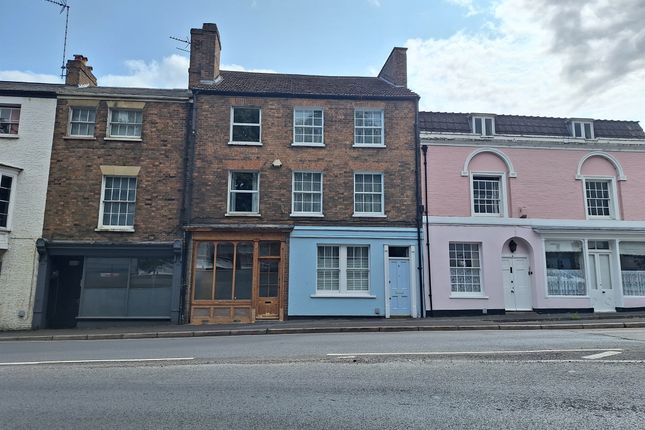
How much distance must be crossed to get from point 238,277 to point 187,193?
3.74 m

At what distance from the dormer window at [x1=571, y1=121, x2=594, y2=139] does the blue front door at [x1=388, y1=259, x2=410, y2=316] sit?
934 centimetres

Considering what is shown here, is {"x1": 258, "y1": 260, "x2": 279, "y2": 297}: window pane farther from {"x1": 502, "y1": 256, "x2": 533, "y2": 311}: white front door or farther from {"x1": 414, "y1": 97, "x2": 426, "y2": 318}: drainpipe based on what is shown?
{"x1": 502, "y1": 256, "x2": 533, "y2": 311}: white front door

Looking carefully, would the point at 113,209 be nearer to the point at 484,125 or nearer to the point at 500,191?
the point at 484,125

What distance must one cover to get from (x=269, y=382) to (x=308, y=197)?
11768mm

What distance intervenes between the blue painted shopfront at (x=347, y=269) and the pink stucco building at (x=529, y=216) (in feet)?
3.79

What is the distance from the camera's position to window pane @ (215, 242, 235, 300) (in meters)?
16.9

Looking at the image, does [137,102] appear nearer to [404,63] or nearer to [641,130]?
[404,63]

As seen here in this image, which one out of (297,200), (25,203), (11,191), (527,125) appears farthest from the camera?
(527,125)

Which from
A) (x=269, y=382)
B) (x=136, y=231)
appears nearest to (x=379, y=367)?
(x=269, y=382)

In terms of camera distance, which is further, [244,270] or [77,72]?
[77,72]

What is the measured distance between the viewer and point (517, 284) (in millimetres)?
18000

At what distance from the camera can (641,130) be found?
20.0m

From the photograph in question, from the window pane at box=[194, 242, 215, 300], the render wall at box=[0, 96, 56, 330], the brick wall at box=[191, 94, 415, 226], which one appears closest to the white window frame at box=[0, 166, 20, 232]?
the render wall at box=[0, 96, 56, 330]

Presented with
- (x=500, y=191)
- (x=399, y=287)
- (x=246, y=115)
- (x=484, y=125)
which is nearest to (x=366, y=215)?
(x=399, y=287)
